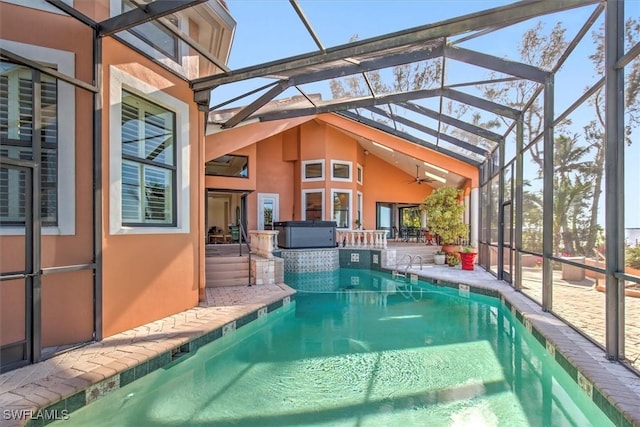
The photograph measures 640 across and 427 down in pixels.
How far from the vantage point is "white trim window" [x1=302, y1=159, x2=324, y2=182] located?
14406mm

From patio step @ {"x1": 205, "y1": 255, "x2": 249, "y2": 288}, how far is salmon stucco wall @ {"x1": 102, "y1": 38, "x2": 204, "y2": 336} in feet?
5.97

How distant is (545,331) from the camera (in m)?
4.50

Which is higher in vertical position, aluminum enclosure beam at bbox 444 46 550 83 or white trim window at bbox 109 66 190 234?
aluminum enclosure beam at bbox 444 46 550 83

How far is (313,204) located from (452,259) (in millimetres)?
6271

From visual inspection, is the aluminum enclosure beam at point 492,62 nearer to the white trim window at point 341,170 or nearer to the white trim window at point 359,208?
the white trim window at point 341,170

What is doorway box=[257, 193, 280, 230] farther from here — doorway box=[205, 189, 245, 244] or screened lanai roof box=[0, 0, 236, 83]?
screened lanai roof box=[0, 0, 236, 83]

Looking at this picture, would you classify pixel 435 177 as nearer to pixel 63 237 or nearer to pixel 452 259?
pixel 452 259

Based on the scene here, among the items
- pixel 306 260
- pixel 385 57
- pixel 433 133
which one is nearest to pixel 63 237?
pixel 385 57

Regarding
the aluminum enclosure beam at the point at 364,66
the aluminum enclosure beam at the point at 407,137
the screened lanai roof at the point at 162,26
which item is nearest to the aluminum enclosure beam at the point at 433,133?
the aluminum enclosure beam at the point at 407,137

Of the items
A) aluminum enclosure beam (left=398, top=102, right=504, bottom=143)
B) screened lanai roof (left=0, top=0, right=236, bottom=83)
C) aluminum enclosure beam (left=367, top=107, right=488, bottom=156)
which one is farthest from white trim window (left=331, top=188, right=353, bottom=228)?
screened lanai roof (left=0, top=0, right=236, bottom=83)

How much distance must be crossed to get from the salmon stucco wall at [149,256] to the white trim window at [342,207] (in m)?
8.87

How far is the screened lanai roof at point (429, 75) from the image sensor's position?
4.05 metres

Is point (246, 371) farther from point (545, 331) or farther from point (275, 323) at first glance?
point (545, 331)

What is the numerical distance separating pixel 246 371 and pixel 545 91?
6288 mm
